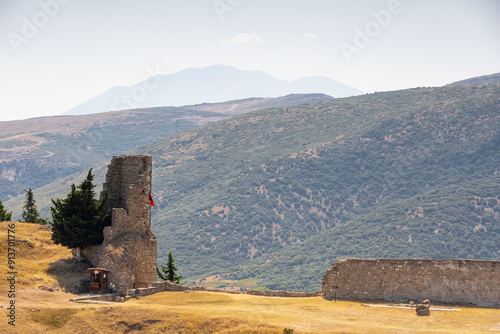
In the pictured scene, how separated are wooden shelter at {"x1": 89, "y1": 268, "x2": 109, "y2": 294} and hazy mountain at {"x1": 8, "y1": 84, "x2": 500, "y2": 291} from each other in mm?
75570

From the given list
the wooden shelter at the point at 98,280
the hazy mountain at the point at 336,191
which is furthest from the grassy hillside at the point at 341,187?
the wooden shelter at the point at 98,280

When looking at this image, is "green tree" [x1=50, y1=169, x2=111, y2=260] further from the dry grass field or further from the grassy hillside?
the grassy hillside

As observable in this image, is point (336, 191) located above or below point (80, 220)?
above

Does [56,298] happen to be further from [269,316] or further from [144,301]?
[269,316]

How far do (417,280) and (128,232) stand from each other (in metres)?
15.8

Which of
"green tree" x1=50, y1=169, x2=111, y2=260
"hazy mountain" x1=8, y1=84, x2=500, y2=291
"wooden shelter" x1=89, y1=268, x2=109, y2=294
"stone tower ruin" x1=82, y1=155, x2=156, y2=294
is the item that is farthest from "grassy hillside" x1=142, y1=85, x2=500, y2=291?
"wooden shelter" x1=89, y1=268, x2=109, y2=294

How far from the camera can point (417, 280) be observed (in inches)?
1230

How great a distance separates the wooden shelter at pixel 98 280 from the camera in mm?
36228

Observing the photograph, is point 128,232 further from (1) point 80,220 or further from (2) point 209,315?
(2) point 209,315

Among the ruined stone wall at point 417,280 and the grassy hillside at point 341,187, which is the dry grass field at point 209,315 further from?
the grassy hillside at point 341,187

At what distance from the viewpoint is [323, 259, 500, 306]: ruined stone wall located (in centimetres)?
3003

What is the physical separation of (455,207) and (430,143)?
121ft

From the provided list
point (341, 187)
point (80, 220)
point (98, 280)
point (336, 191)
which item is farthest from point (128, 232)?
point (341, 187)

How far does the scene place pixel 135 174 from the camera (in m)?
40.3
